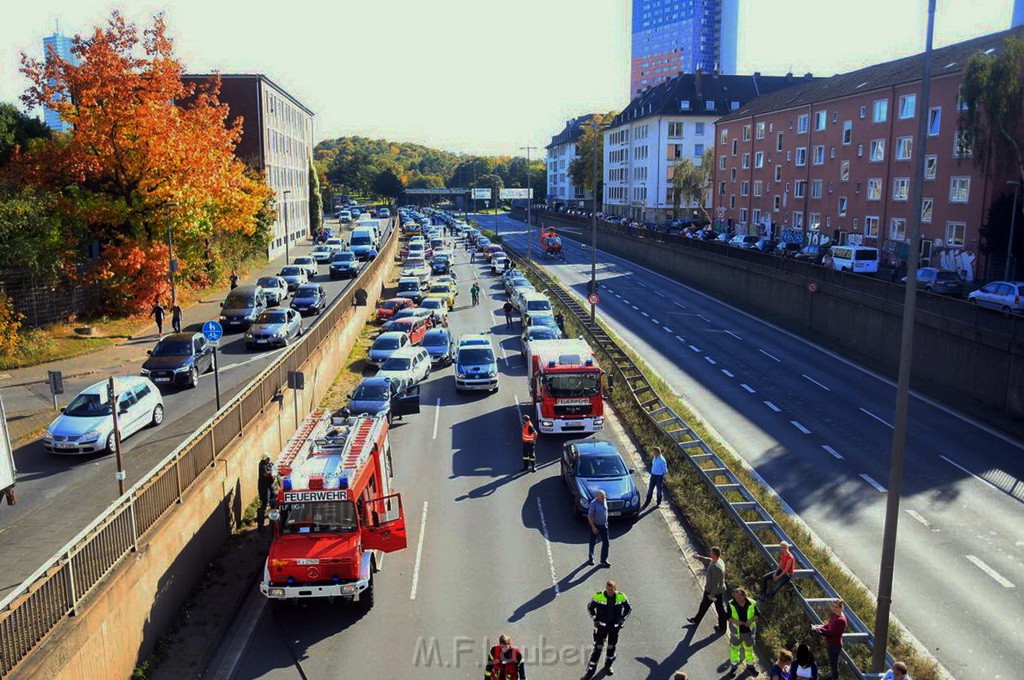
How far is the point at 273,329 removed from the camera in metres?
32.7

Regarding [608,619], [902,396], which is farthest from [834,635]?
[902,396]

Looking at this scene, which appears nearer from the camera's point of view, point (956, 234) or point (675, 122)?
point (956, 234)

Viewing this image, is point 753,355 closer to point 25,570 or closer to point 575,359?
point 575,359

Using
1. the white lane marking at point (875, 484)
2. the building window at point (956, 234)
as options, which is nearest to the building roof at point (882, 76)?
the building window at point (956, 234)

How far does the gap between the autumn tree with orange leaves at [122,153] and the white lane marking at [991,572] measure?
30564mm

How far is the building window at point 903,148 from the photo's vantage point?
50.5 metres

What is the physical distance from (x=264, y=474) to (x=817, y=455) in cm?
1501

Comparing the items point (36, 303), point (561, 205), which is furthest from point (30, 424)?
point (561, 205)

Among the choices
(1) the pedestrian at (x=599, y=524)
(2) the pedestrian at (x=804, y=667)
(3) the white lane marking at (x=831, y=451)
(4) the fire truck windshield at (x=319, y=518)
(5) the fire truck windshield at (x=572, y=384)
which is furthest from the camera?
(5) the fire truck windshield at (x=572, y=384)

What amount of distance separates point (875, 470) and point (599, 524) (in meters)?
10.2

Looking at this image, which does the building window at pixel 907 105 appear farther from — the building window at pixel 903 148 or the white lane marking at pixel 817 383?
the white lane marking at pixel 817 383

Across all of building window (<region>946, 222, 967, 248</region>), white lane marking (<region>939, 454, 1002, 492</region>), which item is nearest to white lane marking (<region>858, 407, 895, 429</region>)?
white lane marking (<region>939, 454, 1002, 492</region>)

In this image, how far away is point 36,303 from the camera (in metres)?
32.3

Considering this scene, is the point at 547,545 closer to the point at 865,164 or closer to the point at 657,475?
the point at 657,475
